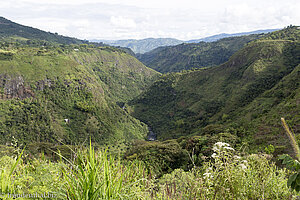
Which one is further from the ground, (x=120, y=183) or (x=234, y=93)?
(x=120, y=183)

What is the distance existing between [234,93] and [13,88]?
11057 centimetres

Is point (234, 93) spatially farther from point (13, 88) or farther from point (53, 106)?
point (13, 88)

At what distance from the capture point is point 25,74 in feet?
335

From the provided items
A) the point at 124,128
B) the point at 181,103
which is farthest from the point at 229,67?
the point at 124,128

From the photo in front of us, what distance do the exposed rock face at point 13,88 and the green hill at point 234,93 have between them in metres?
75.8

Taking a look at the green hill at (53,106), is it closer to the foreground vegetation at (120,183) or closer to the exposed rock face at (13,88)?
the exposed rock face at (13,88)

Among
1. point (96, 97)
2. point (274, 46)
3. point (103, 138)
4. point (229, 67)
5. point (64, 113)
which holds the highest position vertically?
point (274, 46)

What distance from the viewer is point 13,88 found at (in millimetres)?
95062

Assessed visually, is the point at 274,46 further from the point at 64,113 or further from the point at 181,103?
the point at 64,113

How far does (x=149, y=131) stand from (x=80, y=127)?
4434cm

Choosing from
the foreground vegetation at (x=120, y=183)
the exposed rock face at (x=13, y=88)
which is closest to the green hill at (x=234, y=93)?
the foreground vegetation at (x=120, y=183)

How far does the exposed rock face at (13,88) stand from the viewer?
3679 inches

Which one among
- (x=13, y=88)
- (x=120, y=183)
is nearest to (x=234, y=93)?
(x=120, y=183)

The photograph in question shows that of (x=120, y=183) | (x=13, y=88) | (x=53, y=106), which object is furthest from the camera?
(x=53, y=106)
